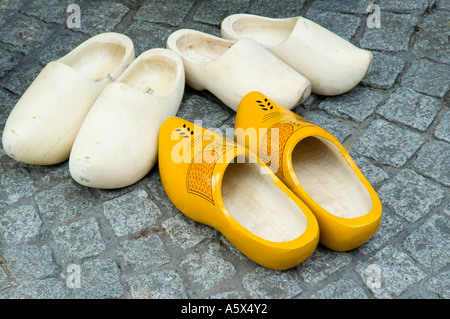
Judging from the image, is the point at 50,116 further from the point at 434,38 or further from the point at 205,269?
the point at 434,38

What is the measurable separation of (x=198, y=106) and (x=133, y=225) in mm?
620

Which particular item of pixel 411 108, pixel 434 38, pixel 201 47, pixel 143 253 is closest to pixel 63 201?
pixel 143 253

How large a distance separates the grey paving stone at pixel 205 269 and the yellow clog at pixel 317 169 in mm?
297

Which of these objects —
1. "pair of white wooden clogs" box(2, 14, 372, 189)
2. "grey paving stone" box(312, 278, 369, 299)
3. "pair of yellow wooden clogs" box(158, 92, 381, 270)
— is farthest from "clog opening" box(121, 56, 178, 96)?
"grey paving stone" box(312, 278, 369, 299)

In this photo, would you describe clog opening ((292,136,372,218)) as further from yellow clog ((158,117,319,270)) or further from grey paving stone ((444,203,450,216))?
grey paving stone ((444,203,450,216))

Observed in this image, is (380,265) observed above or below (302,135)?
below

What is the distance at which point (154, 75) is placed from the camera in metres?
2.24

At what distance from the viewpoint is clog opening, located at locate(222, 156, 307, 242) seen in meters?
1.74

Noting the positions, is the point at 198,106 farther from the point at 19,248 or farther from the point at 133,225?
the point at 19,248
